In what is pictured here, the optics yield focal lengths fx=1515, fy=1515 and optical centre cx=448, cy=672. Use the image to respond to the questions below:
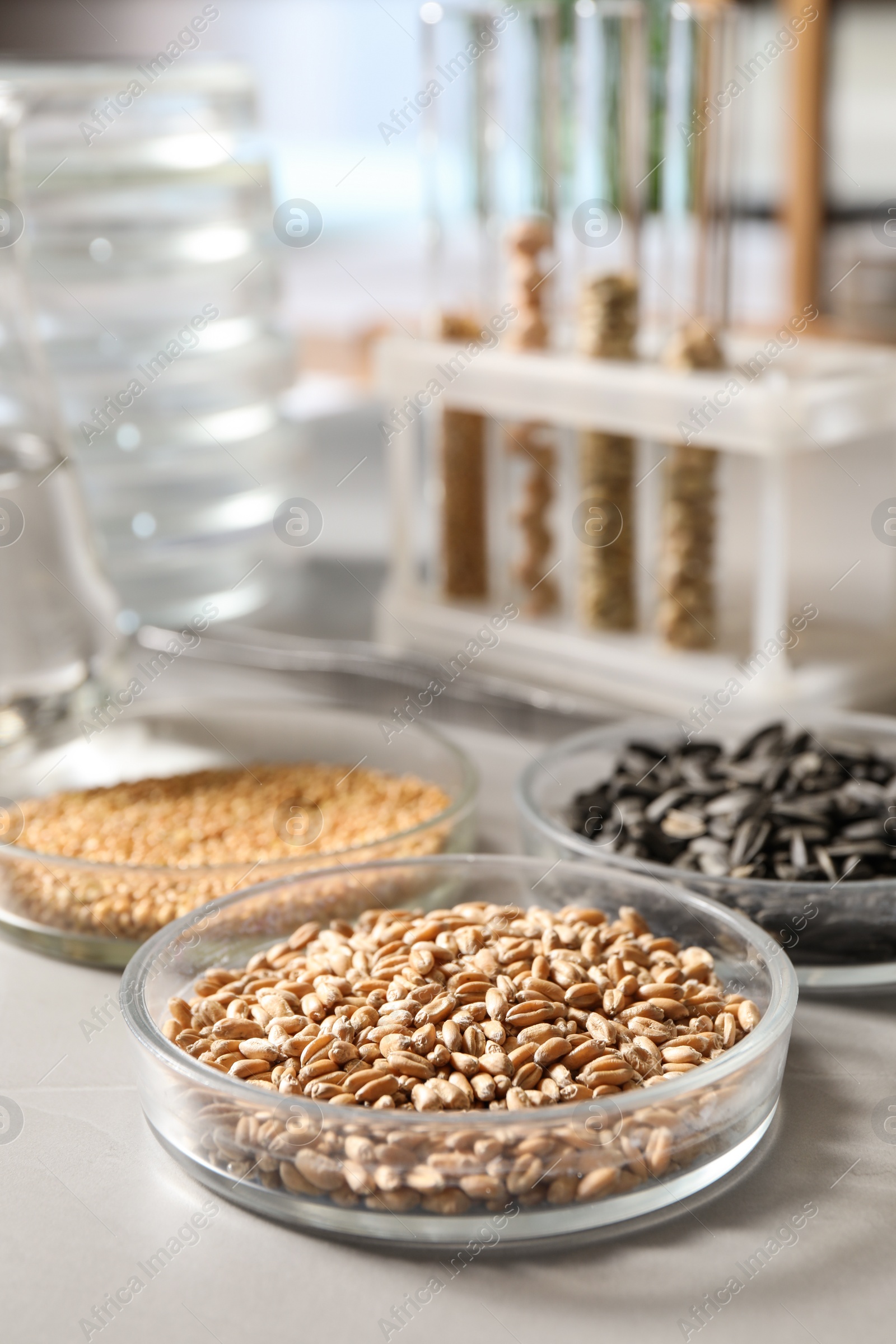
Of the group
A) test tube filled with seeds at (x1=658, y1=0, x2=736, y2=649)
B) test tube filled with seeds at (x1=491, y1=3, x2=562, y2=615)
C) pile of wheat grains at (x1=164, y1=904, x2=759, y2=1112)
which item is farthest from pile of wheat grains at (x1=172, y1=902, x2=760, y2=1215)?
test tube filled with seeds at (x1=491, y1=3, x2=562, y2=615)

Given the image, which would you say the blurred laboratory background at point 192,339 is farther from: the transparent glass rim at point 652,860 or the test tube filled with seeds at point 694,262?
the transparent glass rim at point 652,860

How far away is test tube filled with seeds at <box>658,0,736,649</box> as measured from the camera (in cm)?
91

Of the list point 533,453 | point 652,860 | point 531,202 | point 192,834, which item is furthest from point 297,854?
point 531,202

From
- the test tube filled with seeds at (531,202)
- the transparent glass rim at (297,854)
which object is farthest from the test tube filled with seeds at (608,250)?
the transparent glass rim at (297,854)

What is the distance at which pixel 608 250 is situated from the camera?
0.97 meters

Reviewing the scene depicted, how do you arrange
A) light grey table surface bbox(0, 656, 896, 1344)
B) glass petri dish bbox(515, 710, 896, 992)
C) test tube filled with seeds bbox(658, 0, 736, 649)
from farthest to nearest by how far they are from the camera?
test tube filled with seeds bbox(658, 0, 736, 649) < glass petri dish bbox(515, 710, 896, 992) < light grey table surface bbox(0, 656, 896, 1344)

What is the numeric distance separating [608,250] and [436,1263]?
2.22 ft

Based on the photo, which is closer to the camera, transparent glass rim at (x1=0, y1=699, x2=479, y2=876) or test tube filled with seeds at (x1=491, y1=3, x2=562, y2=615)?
transparent glass rim at (x1=0, y1=699, x2=479, y2=876)

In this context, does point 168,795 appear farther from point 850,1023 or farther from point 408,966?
point 850,1023

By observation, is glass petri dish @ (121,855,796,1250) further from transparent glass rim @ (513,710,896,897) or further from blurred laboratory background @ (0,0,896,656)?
blurred laboratory background @ (0,0,896,656)

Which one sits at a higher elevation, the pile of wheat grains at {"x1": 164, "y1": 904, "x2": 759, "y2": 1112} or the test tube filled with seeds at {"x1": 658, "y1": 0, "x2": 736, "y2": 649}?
the test tube filled with seeds at {"x1": 658, "y1": 0, "x2": 736, "y2": 649}

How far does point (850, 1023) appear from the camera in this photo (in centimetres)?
62

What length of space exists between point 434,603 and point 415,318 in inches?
70.2

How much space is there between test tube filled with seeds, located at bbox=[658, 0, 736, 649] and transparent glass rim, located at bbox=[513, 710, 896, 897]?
86 millimetres
